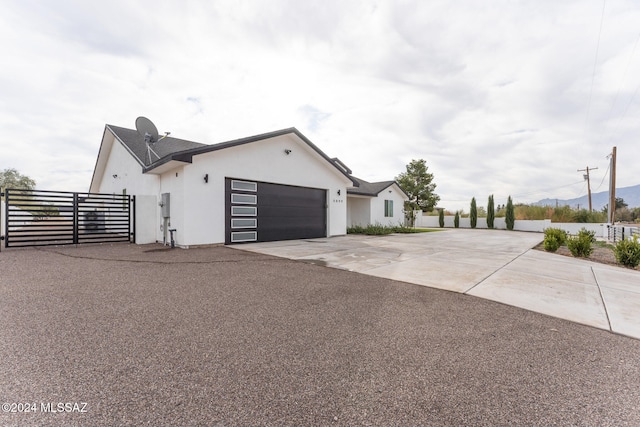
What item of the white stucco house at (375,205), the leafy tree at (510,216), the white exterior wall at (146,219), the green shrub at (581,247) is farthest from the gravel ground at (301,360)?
the leafy tree at (510,216)

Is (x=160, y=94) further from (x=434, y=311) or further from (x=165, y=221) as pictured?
(x=434, y=311)

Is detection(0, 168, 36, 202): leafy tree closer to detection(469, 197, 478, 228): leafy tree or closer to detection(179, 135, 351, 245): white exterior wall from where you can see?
detection(179, 135, 351, 245): white exterior wall

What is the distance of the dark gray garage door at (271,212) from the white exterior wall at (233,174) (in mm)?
279

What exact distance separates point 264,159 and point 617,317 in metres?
10.0

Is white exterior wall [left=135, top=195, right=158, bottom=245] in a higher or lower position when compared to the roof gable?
lower

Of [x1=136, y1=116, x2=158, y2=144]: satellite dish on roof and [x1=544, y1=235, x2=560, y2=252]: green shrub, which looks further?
[x1=136, y1=116, x2=158, y2=144]: satellite dish on roof

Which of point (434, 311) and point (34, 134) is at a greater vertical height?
point (34, 134)

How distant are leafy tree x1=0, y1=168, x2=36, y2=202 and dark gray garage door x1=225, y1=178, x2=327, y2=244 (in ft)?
111

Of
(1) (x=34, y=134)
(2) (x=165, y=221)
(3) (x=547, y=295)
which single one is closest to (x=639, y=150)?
(3) (x=547, y=295)

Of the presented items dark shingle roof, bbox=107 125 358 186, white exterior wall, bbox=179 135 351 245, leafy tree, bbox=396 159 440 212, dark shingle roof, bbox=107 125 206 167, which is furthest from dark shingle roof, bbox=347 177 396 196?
dark shingle roof, bbox=107 125 206 167

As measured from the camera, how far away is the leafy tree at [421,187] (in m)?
27.2

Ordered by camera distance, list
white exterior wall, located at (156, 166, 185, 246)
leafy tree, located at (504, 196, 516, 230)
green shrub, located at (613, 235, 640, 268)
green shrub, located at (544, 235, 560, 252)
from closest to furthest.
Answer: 1. green shrub, located at (613, 235, 640, 268)
2. white exterior wall, located at (156, 166, 185, 246)
3. green shrub, located at (544, 235, 560, 252)
4. leafy tree, located at (504, 196, 516, 230)

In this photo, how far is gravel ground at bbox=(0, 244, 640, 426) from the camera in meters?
1.57

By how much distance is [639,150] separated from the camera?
49.6 feet
